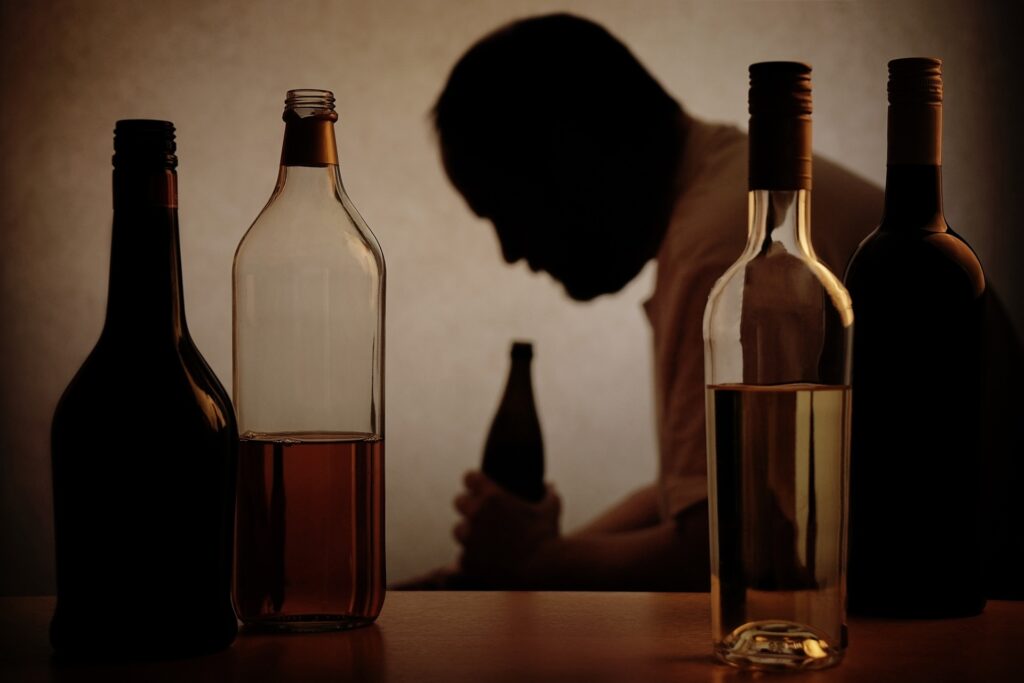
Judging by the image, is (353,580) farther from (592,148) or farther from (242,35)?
(242,35)

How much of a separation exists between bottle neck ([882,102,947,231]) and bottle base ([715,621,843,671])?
23 cm

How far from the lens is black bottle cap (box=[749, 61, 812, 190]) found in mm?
485

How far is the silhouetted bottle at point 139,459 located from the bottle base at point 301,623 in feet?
0.15

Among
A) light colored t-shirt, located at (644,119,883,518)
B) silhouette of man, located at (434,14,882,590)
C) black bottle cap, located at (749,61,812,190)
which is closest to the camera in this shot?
black bottle cap, located at (749,61,812,190)

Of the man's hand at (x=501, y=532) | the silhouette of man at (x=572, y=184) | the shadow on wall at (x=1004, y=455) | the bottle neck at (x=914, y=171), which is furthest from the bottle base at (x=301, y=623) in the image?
the shadow on wall at (x=1004, y=455)

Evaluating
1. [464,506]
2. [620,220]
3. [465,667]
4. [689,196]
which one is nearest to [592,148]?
[620,220]

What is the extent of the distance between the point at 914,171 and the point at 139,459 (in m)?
0.41

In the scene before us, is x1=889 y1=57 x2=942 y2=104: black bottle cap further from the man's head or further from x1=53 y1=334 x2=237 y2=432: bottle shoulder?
the man's head

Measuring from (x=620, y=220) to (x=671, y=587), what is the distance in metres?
0.67

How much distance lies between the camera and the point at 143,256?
0.51 m

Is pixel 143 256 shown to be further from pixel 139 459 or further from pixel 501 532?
pixel 501 532

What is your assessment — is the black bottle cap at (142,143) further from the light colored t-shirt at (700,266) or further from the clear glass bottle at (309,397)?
the light colored t-shirt at (700,266)

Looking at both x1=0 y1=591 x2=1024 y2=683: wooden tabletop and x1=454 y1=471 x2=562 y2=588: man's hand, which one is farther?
x1=454 y1=471 x2=562 y2=588: man's hand

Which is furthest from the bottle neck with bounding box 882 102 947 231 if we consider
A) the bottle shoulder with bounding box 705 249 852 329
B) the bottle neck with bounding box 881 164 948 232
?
the bottle shoulder with bounding box 705 249 852 329
